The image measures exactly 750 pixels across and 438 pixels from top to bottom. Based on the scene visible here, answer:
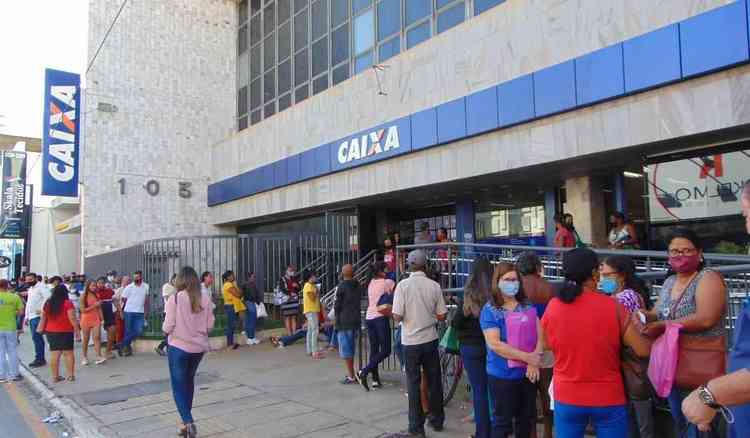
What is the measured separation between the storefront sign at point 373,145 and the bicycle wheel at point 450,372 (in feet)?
22.3

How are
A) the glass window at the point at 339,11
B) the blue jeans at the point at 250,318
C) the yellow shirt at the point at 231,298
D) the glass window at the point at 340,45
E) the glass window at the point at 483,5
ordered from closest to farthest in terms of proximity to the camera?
1. the glass window at the point at 483,5
2. the yellow shirt at the point at 231,298
3. the blue jeans at the point at 250,318
4. the glass window at the point at 340,45
5. the glass window at the point at 339,11

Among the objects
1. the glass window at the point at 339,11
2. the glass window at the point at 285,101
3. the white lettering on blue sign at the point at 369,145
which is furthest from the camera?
the glass window at the point at 285,101

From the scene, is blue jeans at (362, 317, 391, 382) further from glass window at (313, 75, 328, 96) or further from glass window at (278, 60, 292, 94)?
glass window at (278, 60, 292, 94)

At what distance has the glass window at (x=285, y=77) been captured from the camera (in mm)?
19188

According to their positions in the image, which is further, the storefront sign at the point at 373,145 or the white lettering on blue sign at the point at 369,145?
the white lettering on blue sign at the point at 369,145

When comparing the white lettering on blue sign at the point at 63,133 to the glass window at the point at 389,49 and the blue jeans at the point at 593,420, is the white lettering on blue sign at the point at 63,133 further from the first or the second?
the blue jeans at the point at 593,420

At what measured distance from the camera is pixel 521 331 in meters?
3.99

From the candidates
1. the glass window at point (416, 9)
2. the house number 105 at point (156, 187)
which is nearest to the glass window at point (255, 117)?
the house number 105 at point (156, 187)

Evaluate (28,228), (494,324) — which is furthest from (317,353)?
(28,228)

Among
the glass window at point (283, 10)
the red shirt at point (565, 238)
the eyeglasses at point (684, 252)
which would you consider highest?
the glass window at point (283, 10)

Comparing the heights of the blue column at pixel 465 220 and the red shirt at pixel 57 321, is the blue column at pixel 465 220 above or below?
above

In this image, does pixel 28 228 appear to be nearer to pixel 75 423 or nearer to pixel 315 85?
pixel 315 85

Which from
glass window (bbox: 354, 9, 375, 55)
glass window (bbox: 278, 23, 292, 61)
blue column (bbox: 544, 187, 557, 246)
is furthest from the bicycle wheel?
glass window (bbox: 278, 23, 292, 61)

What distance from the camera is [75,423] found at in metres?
7.00
